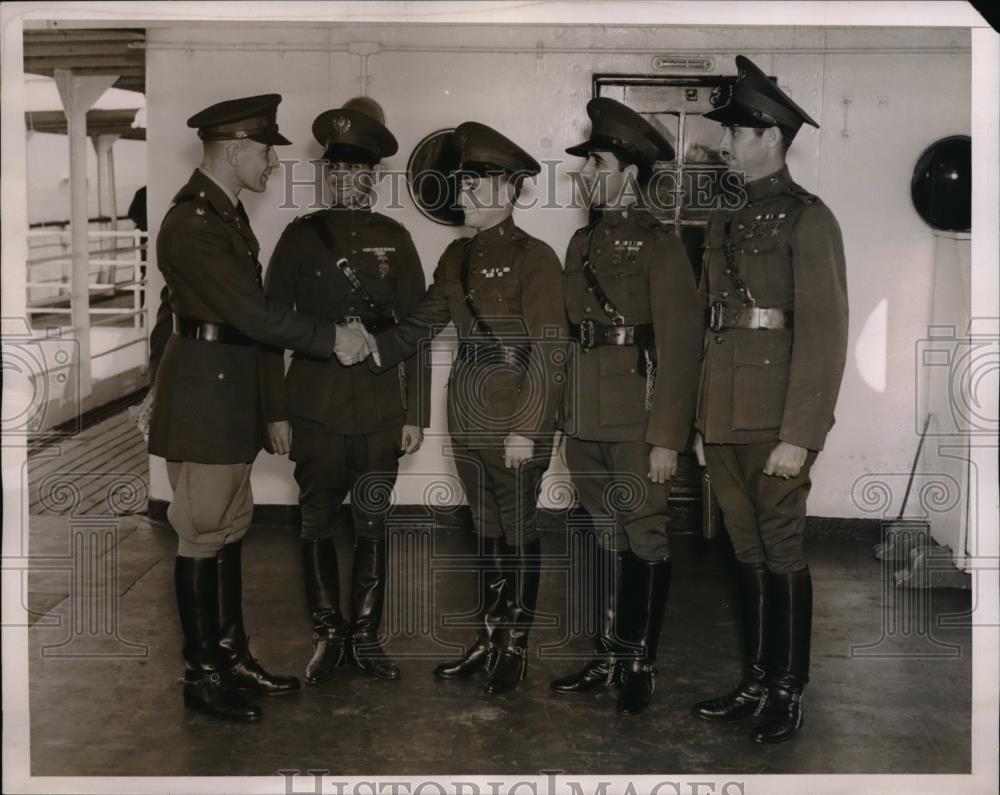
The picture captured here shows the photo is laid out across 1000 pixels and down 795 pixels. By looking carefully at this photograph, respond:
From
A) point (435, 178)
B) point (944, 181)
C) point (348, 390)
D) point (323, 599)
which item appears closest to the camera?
point (348, 390)

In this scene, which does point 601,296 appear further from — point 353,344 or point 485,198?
point 353,344

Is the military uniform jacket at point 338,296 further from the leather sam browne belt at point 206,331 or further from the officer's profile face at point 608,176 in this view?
the officer's profile face at point 608,176

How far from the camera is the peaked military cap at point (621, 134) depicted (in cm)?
405

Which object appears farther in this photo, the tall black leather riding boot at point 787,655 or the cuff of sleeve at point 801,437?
the tall black leather riding boot at point 787,655

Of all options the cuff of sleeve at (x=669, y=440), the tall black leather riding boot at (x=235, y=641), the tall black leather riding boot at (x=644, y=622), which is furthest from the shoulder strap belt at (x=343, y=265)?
the tall black leather riding boot at (x=644, y=622)

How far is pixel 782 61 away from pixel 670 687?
3.50m

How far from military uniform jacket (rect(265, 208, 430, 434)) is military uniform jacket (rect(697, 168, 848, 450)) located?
1.16 metres

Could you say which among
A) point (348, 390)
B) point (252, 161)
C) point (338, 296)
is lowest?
point (348, 390)

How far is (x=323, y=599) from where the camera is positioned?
4.43 metres

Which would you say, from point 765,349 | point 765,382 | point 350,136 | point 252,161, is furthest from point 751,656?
point 252,161

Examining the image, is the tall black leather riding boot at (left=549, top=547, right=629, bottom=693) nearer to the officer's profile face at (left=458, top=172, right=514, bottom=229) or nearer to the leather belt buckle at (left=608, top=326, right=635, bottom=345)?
the leather belt buckle at (left=608, top=326, right=635, bottom=345)

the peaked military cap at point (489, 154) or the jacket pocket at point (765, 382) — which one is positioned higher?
the peaked military cap at point (489, 154)

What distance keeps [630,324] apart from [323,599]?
154 centimetres

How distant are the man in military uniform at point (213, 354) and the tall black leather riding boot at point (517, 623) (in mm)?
890
